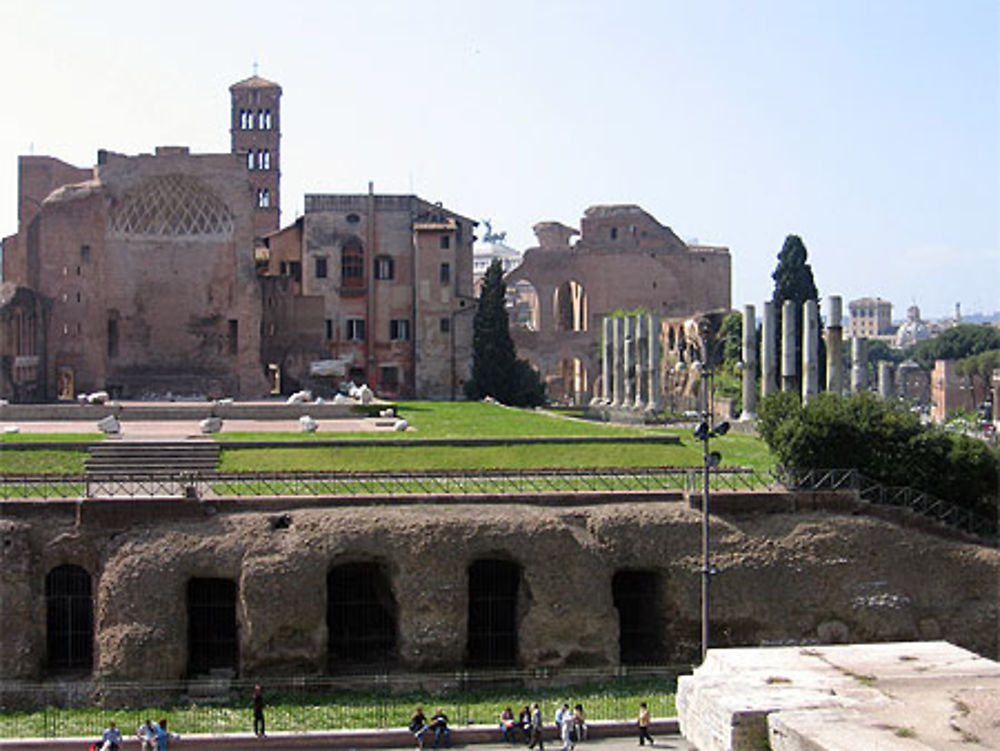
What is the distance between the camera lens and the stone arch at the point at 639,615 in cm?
2972

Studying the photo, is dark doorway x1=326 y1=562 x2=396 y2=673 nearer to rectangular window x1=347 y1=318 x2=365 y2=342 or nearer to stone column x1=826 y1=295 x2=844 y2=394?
stone column x1=826 y1=295 x2=844 y2=394

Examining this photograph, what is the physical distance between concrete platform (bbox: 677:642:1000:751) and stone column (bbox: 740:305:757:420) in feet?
88.4

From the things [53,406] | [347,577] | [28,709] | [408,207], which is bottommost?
[28,709]

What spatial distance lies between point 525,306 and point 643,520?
118168 mm

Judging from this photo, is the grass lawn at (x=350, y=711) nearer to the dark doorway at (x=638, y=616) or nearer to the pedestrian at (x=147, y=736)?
the pedestrian at (x=147, y=736)

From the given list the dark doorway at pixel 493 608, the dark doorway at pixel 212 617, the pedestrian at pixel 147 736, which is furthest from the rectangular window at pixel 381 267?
the pedestrian at pixel 147 736

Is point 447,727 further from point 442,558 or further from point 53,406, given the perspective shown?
point 53,406

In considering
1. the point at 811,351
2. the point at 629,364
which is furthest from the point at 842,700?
the point at 629,364

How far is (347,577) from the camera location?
30.5 m

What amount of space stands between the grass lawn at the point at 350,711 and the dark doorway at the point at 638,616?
1898mm

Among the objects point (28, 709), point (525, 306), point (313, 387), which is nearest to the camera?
point (28, 709)

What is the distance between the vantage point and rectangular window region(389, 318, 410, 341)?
67.4 metres

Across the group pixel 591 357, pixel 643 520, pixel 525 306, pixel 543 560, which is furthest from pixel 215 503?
pixel 525 306

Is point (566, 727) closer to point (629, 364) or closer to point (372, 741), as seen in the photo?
point (372, 741)
